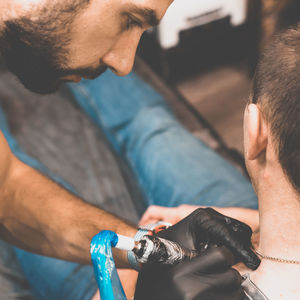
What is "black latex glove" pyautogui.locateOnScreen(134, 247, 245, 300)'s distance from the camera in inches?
29.6

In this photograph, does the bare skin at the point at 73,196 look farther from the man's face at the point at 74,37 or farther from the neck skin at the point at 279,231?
the neck skin at the point at 279,231

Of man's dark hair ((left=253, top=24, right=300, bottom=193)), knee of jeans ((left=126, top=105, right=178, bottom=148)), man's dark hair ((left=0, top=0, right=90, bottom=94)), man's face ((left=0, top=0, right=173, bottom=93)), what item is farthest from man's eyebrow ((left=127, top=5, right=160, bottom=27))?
knee of jeans ((left=126, top=105, right=178, bottom=148))

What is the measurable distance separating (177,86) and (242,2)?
0.72 metres

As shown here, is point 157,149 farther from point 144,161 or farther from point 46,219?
point 46,219

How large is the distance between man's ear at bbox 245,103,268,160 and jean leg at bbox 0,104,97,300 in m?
0.86

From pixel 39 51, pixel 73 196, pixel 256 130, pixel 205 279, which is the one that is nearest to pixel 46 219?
pixel 73 196

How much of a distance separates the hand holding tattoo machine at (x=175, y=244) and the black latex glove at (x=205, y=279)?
0.05m

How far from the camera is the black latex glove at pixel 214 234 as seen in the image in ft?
2.80

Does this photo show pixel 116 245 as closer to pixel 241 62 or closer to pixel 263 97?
pixel 263 97

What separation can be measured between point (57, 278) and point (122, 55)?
0.83 meters

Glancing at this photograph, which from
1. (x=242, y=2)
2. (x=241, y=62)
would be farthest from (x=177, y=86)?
(x=242, y=2)

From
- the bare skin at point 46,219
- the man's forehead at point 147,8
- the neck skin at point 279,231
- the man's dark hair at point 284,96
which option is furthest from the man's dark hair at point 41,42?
the neck skin at point 279,231

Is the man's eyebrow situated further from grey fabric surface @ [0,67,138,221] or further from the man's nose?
grey fabric surface @ [0,67,138,221]

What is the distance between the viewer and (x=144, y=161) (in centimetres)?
170
